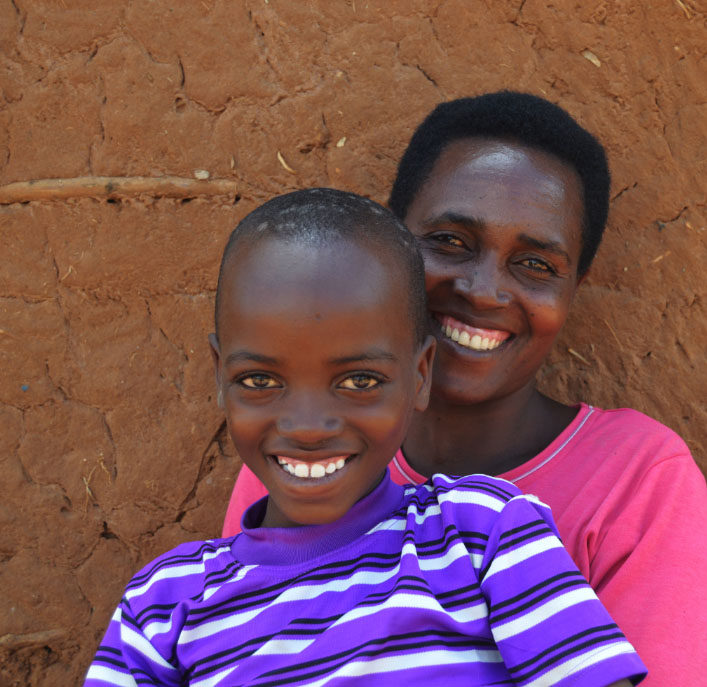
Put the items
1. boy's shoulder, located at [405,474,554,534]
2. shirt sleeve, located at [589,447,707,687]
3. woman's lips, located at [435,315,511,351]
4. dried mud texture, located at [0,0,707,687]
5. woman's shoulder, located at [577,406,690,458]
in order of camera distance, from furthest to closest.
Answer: dried mud texture, located at [0,0,707,687] < woman's lips, located at [435,315,511,351] < woman's shoulder, located at [577,406,690,458] < shirt sleeve, located at [589,447,707,687] < boy's shoulder, located at [405,474,554,534]

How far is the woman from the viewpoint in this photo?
167cm

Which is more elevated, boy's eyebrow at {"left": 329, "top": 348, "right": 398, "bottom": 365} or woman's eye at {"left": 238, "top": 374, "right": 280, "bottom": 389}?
boy's eyebrow at {"left": 329, "top": 348, "right": 398, "bottom": 365}

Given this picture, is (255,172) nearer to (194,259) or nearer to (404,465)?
(194,259)

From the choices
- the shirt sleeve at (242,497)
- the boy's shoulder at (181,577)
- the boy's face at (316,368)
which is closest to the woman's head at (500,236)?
the boy's face at (316,368)

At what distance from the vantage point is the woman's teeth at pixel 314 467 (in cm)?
144

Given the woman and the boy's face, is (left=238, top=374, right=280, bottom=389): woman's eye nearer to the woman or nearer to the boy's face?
the boy's face

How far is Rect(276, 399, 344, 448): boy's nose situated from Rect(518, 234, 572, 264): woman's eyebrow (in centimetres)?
70

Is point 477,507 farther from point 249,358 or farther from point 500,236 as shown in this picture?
point 500,236

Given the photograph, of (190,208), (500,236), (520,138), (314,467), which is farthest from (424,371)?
(190,208)

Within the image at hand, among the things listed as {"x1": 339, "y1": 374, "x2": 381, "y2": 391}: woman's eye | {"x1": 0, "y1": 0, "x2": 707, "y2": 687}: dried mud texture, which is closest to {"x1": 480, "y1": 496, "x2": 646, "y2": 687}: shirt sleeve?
{"x1": 339, "y1": 374, "x2": 381, "y2": 391}: woman's eye

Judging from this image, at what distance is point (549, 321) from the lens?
1.91 metres

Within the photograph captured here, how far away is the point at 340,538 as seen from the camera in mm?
1508

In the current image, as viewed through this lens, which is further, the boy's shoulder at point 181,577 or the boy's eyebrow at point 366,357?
the boy's shoulder at point 181,577

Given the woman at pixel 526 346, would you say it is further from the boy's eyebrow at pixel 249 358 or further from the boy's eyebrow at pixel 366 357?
the boy's eyebrow at pixel 249 358
